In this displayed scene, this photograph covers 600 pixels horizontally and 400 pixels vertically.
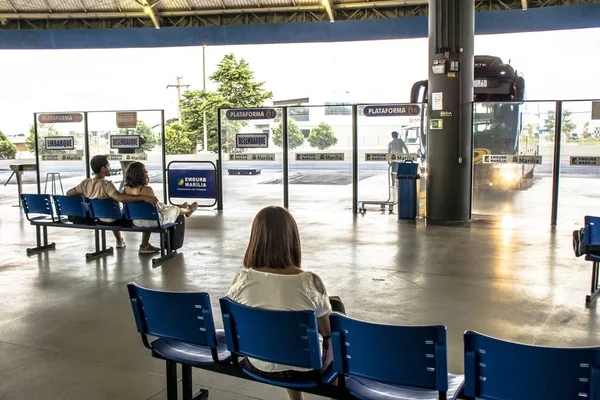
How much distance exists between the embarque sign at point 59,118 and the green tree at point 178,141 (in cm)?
1796

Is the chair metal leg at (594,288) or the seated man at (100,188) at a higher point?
the seated man at (100,188)

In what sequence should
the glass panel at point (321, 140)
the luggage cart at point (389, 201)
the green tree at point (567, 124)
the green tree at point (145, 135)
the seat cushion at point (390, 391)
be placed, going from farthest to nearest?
the green tree at point (145, 135), the glass panel at point (321, 140), the luggage cart at point (389, 201), the green tree at point (567, 124), the seat cushion at point (390, 391)

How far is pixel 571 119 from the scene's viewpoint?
A: 10953 millimetres

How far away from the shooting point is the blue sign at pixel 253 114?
12594mm

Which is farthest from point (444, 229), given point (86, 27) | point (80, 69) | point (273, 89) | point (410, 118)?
point (80, 69)

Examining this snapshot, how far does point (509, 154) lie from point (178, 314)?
33.2 ft

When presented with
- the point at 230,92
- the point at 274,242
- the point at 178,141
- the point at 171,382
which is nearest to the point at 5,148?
the point at 178,141

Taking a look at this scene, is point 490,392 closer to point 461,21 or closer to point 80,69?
point 461,21

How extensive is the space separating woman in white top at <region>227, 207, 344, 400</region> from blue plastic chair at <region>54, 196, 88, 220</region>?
5333mm

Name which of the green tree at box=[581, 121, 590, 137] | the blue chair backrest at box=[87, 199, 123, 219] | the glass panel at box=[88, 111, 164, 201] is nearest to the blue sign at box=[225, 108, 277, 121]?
the glass panel at box=[88, 111, 164, 201]

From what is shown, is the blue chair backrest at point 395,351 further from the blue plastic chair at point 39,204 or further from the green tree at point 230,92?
the green tree at point 230,92

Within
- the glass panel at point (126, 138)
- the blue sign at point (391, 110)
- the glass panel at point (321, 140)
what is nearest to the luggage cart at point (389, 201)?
the glass panel at point (321, 140)

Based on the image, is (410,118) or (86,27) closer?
(410,118)

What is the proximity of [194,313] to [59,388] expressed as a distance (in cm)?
134
